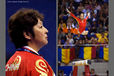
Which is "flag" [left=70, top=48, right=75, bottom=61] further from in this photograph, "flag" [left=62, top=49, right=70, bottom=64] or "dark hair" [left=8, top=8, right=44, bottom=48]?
"dark hair" [left=8, top=8, right=44, bottom=48]

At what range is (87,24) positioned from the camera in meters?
3.50

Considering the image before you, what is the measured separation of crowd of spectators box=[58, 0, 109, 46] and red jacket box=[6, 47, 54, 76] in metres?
1.78

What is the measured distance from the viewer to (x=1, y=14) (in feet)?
4.05

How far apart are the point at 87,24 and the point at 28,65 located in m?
2.11

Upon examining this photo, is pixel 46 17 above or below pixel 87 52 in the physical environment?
above

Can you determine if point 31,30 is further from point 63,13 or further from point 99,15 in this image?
point 99,15

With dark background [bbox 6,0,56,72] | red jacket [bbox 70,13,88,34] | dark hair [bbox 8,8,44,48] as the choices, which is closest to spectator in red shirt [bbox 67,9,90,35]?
red jacket [bbox 70,13,88,34]

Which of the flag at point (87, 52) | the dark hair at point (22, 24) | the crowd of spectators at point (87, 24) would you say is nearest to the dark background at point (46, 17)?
the crowd of spectators at point (87, 24)

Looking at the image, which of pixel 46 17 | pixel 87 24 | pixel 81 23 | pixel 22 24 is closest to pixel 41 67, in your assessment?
pixel 22 24

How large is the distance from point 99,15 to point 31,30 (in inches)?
85.5

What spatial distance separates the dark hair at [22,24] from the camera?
5.33 feet

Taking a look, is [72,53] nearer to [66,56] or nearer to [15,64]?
[66,56]

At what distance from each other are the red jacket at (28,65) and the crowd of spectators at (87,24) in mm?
1785

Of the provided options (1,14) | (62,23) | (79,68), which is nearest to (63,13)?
(62,23)
